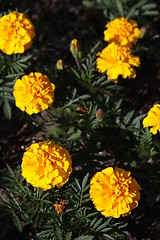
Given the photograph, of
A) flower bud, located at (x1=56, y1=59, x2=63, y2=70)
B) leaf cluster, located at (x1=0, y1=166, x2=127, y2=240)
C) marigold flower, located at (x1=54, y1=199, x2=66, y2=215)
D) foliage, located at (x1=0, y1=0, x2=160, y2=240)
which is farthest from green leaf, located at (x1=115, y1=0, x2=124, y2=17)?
marigold flower, located at (x1=54, y1=199, x2=66, y2=215)

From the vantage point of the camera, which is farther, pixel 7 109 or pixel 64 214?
pixel 7 109

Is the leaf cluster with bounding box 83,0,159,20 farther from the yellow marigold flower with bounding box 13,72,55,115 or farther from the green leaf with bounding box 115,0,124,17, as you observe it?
the yellow marigold flower with bounding box 13,72,55,115

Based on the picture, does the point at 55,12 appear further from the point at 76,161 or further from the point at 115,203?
the point at 115,203

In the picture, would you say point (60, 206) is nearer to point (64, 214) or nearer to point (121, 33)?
point (64, 214)

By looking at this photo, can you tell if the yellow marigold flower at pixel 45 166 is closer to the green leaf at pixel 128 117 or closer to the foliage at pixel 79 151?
the foliage at pixel 79 151

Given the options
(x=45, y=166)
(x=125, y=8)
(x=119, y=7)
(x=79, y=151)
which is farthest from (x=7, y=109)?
(x=125, y=8)

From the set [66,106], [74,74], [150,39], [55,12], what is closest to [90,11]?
[55,12]
